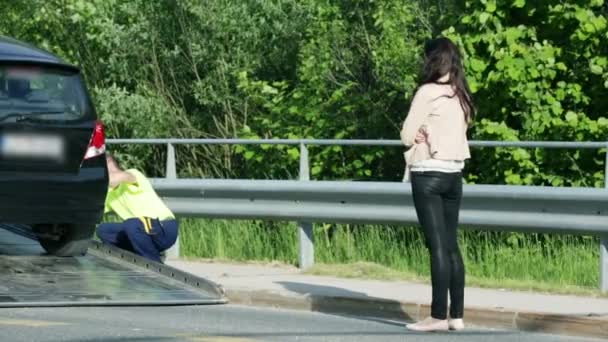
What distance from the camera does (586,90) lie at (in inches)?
693

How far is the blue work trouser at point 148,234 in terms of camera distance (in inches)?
512

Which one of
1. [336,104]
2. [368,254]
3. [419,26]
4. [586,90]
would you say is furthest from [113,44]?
[368,254]

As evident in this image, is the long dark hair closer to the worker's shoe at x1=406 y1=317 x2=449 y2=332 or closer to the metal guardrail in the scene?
the worker's shoe at x1=406 y1=317 x2=449 y2=332

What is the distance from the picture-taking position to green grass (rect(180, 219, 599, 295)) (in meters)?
12.8

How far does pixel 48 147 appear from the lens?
38.1 feet

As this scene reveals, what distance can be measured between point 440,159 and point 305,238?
13.3 ft

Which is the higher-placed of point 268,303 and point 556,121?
point 556,121

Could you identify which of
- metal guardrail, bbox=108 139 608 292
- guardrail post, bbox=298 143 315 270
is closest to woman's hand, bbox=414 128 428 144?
metal guardrail, bbox=108 139 608 292

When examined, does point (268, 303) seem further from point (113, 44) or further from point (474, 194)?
point (113, 44)

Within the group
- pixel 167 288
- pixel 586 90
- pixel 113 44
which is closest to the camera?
pixel 167 288

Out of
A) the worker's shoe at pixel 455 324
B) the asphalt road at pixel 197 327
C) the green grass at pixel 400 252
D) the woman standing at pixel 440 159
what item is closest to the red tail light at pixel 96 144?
the asphalt road at pixel 197 327

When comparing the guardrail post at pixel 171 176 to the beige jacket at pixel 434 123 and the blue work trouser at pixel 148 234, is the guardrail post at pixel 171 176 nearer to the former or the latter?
the blue work trouser at pixel 148 234

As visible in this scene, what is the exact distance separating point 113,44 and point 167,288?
1153cm

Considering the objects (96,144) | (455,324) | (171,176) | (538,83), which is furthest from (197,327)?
(538,83)
